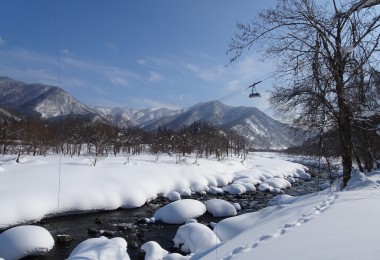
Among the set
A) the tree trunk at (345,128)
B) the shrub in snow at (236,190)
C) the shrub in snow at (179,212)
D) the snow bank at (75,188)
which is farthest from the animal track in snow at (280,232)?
the shrub in snow at (236,190)

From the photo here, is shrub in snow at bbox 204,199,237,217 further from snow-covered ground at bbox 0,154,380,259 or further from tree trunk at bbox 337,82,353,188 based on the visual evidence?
tree trunk at bbox 337,82,353,188

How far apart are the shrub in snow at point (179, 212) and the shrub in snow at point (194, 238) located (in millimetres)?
4811

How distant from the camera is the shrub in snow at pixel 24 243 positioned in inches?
490

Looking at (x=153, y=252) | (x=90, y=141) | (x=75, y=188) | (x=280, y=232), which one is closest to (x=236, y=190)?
(x=75, y=188)

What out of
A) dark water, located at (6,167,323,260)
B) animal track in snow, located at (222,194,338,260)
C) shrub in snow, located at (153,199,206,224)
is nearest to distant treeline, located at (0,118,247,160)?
dark water, located at (6,167,323,260)

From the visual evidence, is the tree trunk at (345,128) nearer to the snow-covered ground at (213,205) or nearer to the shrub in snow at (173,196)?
the snow-covered ground at (213,205)

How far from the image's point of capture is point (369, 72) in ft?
28.6

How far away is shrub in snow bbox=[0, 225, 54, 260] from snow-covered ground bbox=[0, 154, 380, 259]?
218mm

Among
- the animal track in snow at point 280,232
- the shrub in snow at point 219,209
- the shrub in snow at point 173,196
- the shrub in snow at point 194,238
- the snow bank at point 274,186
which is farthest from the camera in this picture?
the snow bank at point 274,186

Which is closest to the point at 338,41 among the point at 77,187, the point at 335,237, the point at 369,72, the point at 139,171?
the point at 369,72

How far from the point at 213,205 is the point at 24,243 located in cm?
1221

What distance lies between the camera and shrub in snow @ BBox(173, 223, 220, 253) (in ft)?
39.5

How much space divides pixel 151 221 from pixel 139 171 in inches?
618

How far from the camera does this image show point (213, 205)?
2147 cm
